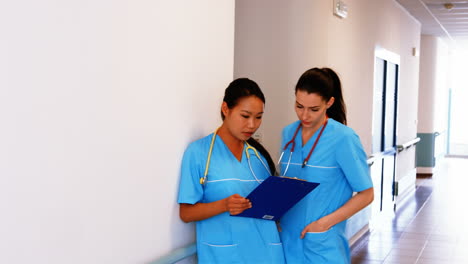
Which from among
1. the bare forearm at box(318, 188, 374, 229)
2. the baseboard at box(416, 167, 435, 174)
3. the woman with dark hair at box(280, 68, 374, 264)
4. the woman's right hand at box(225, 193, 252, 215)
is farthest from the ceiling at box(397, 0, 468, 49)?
the woman's right hand at box(225, 193, 252, 215)

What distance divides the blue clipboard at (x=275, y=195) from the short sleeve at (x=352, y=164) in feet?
1.07

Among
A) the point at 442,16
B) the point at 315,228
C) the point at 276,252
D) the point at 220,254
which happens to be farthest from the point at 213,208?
the point at 442,16

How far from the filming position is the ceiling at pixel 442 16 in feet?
25.4

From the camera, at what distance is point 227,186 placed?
2.12 m

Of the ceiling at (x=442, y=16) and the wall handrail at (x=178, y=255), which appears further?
the ceiling at (x=442, y=16)

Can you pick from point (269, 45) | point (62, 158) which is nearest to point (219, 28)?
point (62, 158)

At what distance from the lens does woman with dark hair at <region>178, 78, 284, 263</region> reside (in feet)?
6.93

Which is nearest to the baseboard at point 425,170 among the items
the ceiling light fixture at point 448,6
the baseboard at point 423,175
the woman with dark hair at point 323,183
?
the baseboard at point 423,175

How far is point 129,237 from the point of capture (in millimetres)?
1888

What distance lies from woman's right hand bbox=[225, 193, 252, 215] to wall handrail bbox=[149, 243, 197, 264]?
11.1 inches

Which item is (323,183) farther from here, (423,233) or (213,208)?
(423,233)

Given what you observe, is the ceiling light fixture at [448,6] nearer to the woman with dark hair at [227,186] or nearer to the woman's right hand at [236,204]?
the woman with dark hair at [227,186]

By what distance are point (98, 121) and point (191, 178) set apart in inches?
20.5

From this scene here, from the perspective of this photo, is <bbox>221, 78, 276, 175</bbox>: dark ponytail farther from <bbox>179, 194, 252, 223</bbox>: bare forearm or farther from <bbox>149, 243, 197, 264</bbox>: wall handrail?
<bbox>149, 243, 197, 264</bbox>: wall handrail
